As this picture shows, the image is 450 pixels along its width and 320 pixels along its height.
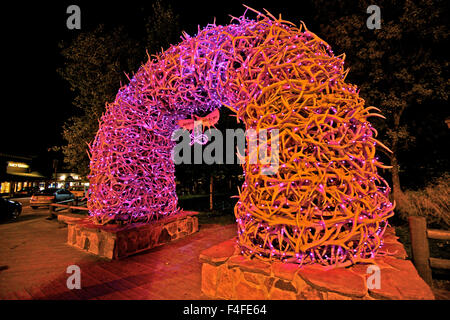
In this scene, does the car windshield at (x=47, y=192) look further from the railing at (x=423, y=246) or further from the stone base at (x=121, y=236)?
the railing at (x=423, y=246)

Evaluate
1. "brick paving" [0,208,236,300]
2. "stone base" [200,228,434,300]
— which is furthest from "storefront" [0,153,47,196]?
"stone base" [200,228,434,300]

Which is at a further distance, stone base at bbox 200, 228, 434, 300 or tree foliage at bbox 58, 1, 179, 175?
tree foliage at bbox 58, 1, 179, 175

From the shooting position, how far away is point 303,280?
7.39ft

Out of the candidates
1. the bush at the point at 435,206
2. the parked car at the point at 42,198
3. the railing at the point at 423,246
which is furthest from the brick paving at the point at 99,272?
the parked car at the point at 42,198

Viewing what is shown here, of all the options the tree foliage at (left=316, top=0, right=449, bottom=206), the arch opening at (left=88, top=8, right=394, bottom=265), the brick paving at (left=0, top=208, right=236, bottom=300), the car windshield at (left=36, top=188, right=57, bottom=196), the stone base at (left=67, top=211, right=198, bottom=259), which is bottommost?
the brick paving at (left=0, top=208, right=236, bottom=300)

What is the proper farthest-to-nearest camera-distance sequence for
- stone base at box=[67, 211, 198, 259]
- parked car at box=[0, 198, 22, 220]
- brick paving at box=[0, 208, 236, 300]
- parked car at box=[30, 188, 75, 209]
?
parked car at box=[30, 188, 75, 209], parked car at box=[0, 198, 22, 220], stone base at box=[67, 211, 198, 259], brick paving at box=[0, 208, 236, 300]

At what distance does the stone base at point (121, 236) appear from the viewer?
4.53 m

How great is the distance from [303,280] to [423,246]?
2130 millimetres

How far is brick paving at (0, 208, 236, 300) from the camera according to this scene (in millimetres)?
3180

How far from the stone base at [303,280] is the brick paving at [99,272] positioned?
0.60m

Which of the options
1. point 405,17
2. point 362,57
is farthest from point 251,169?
point 405,17

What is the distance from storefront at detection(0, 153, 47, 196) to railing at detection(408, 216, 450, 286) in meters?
30.6

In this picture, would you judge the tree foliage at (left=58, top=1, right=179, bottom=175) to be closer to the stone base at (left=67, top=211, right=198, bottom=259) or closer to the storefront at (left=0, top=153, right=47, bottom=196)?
the stone base at (left=67, top=211, right=198, bottom=259)
